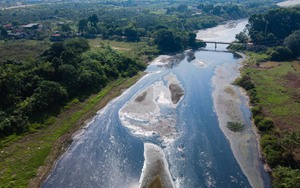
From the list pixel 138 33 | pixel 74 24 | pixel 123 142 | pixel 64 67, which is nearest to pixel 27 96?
pixel 64 67

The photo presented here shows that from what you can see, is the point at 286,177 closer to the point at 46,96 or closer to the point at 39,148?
the point at 39,148

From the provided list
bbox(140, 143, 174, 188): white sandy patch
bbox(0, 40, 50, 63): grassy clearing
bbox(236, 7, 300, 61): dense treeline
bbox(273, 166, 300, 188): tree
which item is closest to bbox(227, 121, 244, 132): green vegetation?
bbox(273, 166, 300, 188): tree

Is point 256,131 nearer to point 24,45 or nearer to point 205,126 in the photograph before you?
point 205,126

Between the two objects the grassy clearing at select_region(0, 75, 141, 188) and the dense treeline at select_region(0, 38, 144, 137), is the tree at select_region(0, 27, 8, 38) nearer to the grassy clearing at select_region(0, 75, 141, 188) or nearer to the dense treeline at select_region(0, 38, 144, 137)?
the dense treeline at select_region(0, 38, 144, 137)

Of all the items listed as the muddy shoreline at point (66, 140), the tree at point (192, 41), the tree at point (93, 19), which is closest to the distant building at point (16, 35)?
the tree at point (93, 19)

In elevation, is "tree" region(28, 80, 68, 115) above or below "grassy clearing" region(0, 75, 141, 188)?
above

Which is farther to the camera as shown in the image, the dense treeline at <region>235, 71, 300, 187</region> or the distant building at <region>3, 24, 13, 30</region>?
the distant building at <region>3, 24, 13, 30</region>

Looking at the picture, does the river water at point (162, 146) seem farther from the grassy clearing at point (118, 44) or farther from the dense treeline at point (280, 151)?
the grassy clearing at point (118, 44)
